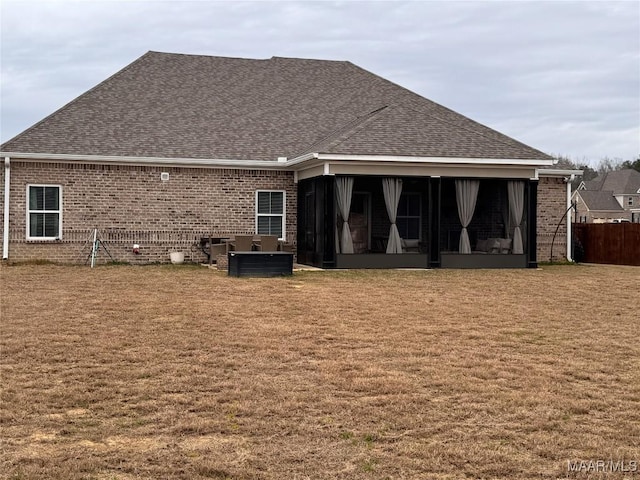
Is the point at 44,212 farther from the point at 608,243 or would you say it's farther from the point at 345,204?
the point at 608,243

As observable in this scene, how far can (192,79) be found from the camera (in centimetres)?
2611

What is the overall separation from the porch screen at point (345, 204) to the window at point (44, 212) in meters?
7.96

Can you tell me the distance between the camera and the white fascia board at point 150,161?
20906 mm

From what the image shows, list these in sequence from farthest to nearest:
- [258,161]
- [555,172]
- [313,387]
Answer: [555,172]
[258,161]
[313,387]

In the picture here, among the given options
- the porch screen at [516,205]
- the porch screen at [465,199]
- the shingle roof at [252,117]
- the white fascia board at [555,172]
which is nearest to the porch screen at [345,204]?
the shingle roof at [252,117]

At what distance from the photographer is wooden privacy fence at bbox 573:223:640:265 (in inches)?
961

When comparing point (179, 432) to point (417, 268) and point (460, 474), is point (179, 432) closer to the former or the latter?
point (460, 474)

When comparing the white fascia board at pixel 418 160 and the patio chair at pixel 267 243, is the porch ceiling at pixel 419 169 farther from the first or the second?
the patio chair at pixel 267 243

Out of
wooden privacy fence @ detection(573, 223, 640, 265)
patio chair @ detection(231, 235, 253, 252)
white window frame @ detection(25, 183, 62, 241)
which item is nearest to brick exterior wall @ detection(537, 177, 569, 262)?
wooden privacy fence @ detection(573, 223, 640, 265)

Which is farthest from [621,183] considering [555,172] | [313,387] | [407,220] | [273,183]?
[313,387]

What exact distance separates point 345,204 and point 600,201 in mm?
66009

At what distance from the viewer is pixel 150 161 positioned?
21.8 meters

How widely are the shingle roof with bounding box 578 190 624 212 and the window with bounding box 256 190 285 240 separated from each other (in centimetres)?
6282

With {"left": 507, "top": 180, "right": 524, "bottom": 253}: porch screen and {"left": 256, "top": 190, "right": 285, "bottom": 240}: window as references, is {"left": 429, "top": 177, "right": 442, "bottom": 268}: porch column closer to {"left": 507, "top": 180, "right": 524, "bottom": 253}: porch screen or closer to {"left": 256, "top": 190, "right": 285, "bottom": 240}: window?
{"left": 507, "top": 180, "right": 524, "bottom": 253}: porch screen
